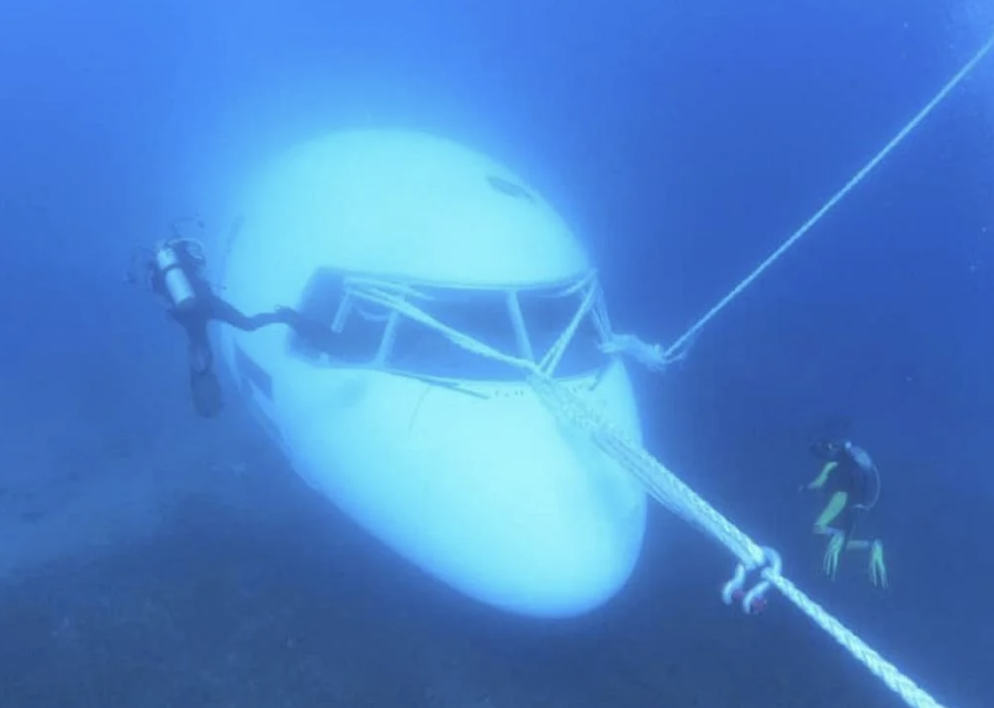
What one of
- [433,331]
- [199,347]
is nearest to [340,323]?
[433,331]

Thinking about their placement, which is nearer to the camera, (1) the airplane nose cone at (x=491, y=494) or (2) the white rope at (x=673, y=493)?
(2) the white rope at (x=673, y=493)

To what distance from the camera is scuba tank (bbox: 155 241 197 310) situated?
732 cm

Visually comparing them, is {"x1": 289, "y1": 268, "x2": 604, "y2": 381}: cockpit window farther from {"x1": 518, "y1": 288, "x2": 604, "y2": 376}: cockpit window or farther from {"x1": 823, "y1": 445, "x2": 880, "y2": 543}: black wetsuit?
{"x1": 823, "y1": 445, "x2": 880, "y2": 543}: black wetsuit

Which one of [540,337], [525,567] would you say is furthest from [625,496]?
[540,337]

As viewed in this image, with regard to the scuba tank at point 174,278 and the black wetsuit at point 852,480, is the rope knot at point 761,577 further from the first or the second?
the scuba tank at point 174,278

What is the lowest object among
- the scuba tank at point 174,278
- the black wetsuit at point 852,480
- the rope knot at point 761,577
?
the black wetsuit at point 852,480

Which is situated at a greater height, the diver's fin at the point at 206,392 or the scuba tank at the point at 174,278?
the scuba tank at the point at 174,278

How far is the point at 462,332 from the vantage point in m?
7.26

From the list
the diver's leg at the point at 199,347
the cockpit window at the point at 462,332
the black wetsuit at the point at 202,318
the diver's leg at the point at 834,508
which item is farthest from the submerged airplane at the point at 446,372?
the diver's leg at the point at 834,508

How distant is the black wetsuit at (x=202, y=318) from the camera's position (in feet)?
24.2

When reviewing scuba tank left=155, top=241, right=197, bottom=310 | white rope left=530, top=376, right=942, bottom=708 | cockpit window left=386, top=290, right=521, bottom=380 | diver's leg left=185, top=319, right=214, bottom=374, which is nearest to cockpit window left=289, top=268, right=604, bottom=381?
cockpit window left=386, top=290, right=521, bottom=380

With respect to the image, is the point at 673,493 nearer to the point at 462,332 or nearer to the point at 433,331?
the point at 462,332

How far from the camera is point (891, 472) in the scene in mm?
12180

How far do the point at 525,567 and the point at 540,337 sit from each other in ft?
7.12
